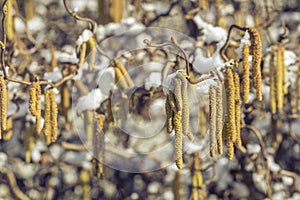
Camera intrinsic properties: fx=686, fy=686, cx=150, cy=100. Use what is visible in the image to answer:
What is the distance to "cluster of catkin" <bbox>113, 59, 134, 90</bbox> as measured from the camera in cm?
238

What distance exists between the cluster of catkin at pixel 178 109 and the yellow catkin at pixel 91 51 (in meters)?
0.57

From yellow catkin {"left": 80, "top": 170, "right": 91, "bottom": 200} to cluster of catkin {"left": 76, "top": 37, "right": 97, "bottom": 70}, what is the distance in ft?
1.28

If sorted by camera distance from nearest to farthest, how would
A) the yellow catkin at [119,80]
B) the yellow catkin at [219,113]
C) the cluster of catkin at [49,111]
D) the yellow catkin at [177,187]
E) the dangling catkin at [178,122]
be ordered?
the dangling catkin at [178,122], the yellow catkin at [219,113], the cluster of catkin at [49,111], the yellow catkin at [119,80], the yellow catkin at [177,187]

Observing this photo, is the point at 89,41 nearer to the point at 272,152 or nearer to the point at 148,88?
the point at 148,88

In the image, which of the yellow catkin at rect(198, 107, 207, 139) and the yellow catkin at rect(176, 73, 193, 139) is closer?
the yellow catkin at rect(176, 73, 193, 139)

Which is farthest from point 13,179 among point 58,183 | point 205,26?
point 205,26

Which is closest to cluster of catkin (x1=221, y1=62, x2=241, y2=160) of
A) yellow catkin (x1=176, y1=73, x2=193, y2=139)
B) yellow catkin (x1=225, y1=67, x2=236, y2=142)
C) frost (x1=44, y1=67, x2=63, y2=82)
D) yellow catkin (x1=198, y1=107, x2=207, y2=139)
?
yellow catkin (x1=225, y1=67, x2=236, y2=142)

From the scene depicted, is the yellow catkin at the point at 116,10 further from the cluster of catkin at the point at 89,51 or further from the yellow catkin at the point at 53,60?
the yellow catkin at the point at 53,60

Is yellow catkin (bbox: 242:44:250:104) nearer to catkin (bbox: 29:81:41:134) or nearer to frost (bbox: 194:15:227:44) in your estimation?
frost (bbox: 194:15:227:44)

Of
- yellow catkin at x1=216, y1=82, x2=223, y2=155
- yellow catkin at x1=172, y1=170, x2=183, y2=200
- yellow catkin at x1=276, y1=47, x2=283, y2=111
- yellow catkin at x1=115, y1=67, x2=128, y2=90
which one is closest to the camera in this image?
yellow catkin at x1=216, y1=82, x2=223, y2=155

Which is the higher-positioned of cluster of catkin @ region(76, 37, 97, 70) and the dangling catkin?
cluster of catkin @ region(76, 37, 97, 70)

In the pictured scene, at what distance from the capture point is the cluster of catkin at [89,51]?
2.30 meters

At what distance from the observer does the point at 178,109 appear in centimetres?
177

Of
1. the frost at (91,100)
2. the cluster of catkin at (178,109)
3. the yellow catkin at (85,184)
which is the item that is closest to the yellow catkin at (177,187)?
the yellow catkin at (85,184)
